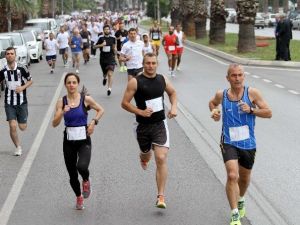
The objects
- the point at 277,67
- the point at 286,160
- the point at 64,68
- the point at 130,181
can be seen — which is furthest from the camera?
the point at 64,68

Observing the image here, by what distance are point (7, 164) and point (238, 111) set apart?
14.9ft

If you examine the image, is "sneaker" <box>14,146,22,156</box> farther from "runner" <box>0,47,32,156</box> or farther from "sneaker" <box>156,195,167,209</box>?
"sneaker" <box>156,195,167,209</box>

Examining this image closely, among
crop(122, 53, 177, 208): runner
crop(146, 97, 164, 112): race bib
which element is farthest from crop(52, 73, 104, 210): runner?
crop(146, 97, 164, 112): race bib

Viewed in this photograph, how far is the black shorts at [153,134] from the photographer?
305 inches

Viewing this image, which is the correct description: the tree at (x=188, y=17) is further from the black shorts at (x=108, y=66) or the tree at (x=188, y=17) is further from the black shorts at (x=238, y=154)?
the black shorts at (x=238, y=154)

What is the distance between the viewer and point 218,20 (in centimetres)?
3722

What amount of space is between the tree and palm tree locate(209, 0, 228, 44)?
11.1 meters

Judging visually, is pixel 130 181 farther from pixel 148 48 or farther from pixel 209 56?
pixel 209 56

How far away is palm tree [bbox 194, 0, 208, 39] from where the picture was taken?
44031 millimetres

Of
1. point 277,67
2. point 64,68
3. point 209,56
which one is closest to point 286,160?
point 277,67

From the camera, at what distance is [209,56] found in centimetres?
3247

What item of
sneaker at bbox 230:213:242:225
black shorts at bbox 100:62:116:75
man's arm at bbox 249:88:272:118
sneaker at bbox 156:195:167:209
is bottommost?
sneaker at bbox 156:195:167:209

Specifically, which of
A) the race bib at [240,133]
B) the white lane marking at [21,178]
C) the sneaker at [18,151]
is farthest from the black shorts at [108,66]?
the race bib at [240,133]

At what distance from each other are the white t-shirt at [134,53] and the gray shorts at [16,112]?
529 centimetres
